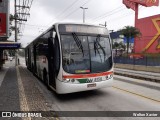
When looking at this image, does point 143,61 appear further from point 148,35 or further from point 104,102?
point 148,35

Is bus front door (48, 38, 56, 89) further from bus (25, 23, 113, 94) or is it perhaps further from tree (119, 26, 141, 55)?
tree (119, 26, 141, 55)

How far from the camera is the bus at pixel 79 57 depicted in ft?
29.6

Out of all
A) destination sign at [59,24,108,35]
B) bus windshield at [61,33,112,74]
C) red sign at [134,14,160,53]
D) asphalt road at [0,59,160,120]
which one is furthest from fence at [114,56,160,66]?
red sign at [134,14,160,53]

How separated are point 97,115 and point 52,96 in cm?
361

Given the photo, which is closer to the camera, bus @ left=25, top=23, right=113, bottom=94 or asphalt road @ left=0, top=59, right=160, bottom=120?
asphalt road @ left=0, top=59, right=160, bottom=120

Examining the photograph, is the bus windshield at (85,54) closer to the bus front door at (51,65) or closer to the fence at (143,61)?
the bus front door at (51,65)

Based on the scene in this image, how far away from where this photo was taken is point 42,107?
8.23m

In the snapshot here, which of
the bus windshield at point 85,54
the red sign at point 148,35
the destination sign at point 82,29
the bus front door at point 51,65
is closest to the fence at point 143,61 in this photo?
the destination sign at point 82,29

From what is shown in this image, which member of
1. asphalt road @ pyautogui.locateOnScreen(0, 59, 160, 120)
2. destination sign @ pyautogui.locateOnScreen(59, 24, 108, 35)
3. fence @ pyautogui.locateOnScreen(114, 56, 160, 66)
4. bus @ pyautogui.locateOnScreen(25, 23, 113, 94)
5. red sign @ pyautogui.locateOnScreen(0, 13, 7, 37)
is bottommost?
asphalt road @ pyautogui.locateOnScreen(0, 59, 160, 120)

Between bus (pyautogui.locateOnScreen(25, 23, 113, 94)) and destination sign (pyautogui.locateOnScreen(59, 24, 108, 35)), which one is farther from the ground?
destination sign (pyautogui.locateOnScreen(59, 24, 108, 35))

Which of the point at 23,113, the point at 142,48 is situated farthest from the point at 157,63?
the point at 142,48

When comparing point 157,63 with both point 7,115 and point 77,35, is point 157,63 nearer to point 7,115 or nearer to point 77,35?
point 77,35

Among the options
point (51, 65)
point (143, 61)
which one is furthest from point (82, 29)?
point (143, 61)

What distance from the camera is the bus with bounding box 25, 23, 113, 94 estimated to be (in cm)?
902
